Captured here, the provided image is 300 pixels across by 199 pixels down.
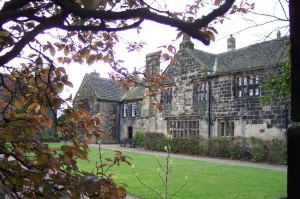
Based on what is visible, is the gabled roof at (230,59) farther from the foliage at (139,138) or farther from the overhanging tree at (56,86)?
the overhanging tree at (56,86)

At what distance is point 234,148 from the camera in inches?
855

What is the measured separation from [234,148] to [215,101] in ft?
14.8

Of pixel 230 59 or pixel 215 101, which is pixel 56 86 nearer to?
pixel 215 101

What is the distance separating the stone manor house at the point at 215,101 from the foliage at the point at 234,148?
99 centimetres

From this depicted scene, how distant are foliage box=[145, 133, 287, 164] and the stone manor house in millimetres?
994

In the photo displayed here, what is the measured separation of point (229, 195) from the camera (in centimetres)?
911

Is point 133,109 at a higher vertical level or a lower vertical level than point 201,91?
lower

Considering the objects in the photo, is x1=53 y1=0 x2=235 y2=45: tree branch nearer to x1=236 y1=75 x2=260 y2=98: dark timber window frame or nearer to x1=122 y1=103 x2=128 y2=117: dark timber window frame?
x1=236 y1=75 x2=260 y2=98: dark timber window frame

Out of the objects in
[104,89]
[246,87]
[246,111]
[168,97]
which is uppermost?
[104,89]

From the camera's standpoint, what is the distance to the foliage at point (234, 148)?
19.5 metres

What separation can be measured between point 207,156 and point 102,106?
1716cm

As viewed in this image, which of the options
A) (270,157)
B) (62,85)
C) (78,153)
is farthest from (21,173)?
(270,157)

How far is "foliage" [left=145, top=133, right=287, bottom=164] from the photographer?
19484 millimetres

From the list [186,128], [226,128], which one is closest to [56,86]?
[226,128]
